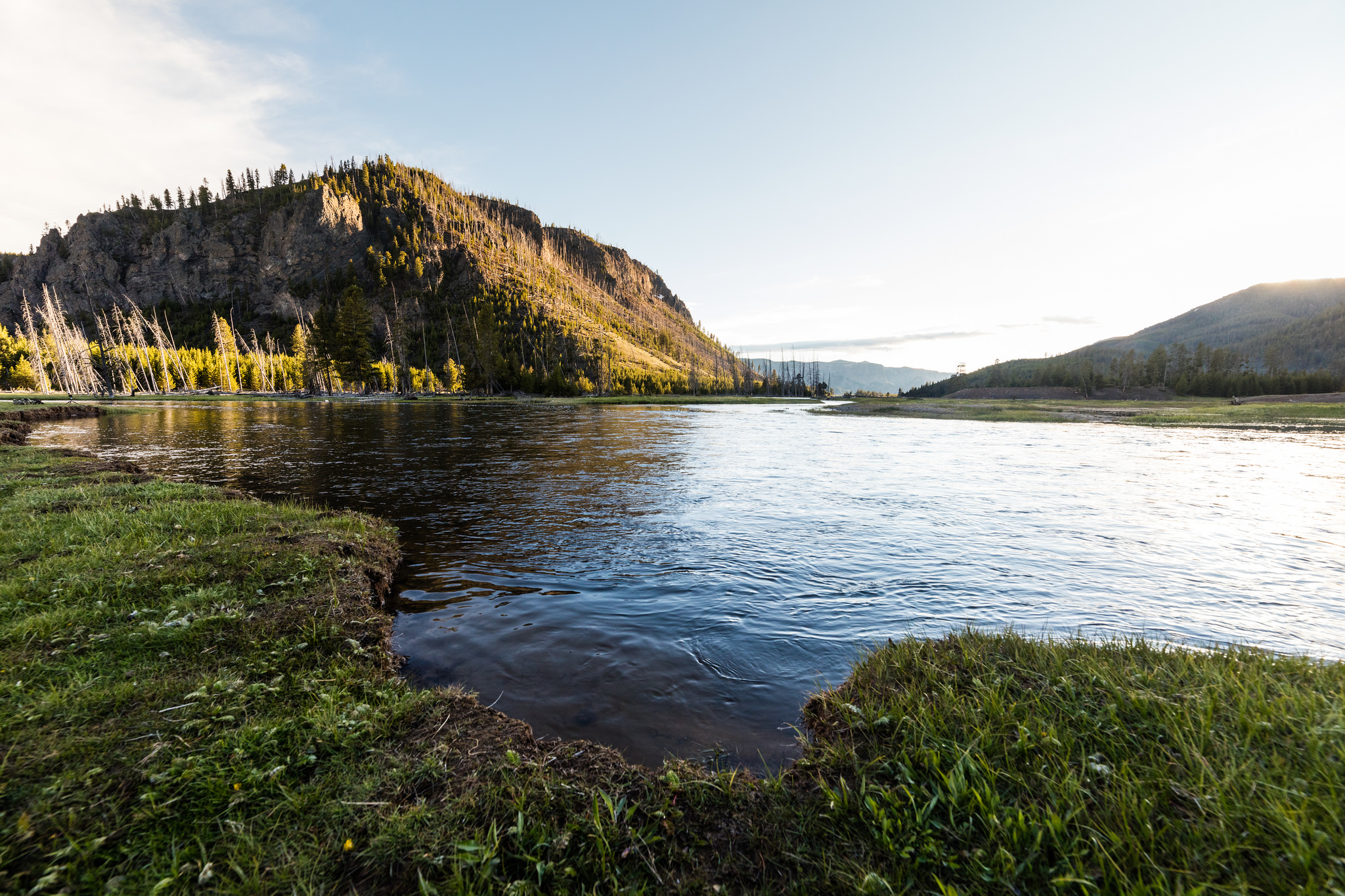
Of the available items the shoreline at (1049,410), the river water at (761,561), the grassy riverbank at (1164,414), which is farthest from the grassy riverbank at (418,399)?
the river water at (761,561)

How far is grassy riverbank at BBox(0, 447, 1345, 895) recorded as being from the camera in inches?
125

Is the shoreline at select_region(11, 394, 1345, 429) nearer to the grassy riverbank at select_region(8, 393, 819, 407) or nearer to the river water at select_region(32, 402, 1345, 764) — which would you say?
the grassy riverbank at select_region(8, 393, 819, 407)

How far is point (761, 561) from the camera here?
39.7ft

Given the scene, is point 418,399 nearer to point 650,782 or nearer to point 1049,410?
point 1049,410

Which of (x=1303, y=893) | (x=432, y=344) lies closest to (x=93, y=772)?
(x=1303, y=893)

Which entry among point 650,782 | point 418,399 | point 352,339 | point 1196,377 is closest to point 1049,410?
point 1196,377

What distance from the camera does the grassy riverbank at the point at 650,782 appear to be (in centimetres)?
318

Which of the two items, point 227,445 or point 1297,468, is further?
point 227,445

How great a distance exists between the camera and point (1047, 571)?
36.6 ft

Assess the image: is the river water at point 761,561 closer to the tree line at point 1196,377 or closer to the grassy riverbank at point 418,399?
the grassy riverbank at point 418,399

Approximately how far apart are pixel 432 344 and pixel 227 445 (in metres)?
185

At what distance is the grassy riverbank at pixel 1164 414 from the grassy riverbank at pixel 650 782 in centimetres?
6849

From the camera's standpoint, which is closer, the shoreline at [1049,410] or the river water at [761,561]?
the river water at [761,561]

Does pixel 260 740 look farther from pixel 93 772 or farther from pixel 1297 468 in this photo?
pixel 1297 468
